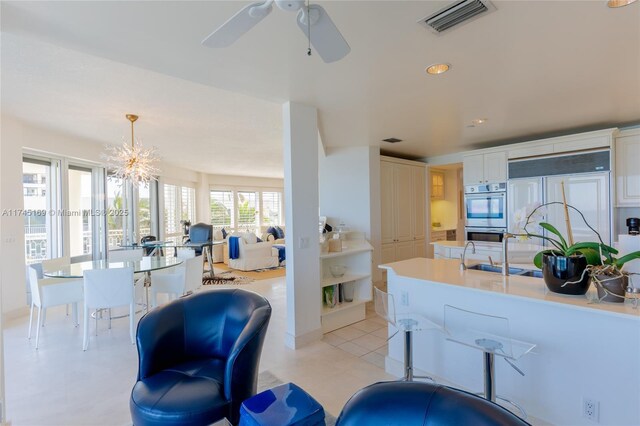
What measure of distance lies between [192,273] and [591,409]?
12.8 feet

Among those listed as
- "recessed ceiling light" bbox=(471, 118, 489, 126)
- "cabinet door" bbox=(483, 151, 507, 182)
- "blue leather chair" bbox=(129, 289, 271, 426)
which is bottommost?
"blue leather chair" bbox=(129, 289, 271, 426)

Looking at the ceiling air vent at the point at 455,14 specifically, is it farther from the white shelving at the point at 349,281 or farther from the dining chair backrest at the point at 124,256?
the dining chair backrest at the point at 124,256

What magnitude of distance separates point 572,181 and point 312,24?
450 centimetres

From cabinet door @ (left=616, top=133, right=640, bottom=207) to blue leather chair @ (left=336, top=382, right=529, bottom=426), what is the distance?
4.52 metres

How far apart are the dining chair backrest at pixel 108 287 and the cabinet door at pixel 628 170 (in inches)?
234

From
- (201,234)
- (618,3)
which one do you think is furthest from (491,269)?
(201,234)

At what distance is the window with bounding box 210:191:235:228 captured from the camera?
9.60m

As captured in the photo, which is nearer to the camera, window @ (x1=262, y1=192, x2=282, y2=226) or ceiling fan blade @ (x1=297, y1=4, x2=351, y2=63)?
ceiling fan blade @ (x1=297, y1=4, x2=351, y2=63)

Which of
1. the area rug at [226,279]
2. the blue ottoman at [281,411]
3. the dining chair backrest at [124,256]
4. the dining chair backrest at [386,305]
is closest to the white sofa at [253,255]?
the area rug at [226,279]

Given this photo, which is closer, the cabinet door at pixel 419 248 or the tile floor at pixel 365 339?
the tile floor at pixel 365 339

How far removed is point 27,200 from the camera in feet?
14.5

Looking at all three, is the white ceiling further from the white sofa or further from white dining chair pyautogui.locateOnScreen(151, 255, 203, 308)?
the white sofa

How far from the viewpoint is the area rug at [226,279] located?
6.11 m

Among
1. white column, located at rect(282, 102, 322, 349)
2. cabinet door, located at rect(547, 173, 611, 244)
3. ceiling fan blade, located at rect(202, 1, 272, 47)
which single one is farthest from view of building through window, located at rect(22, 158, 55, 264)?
cabinet door, located at rect(547, 173, 611, 244)
